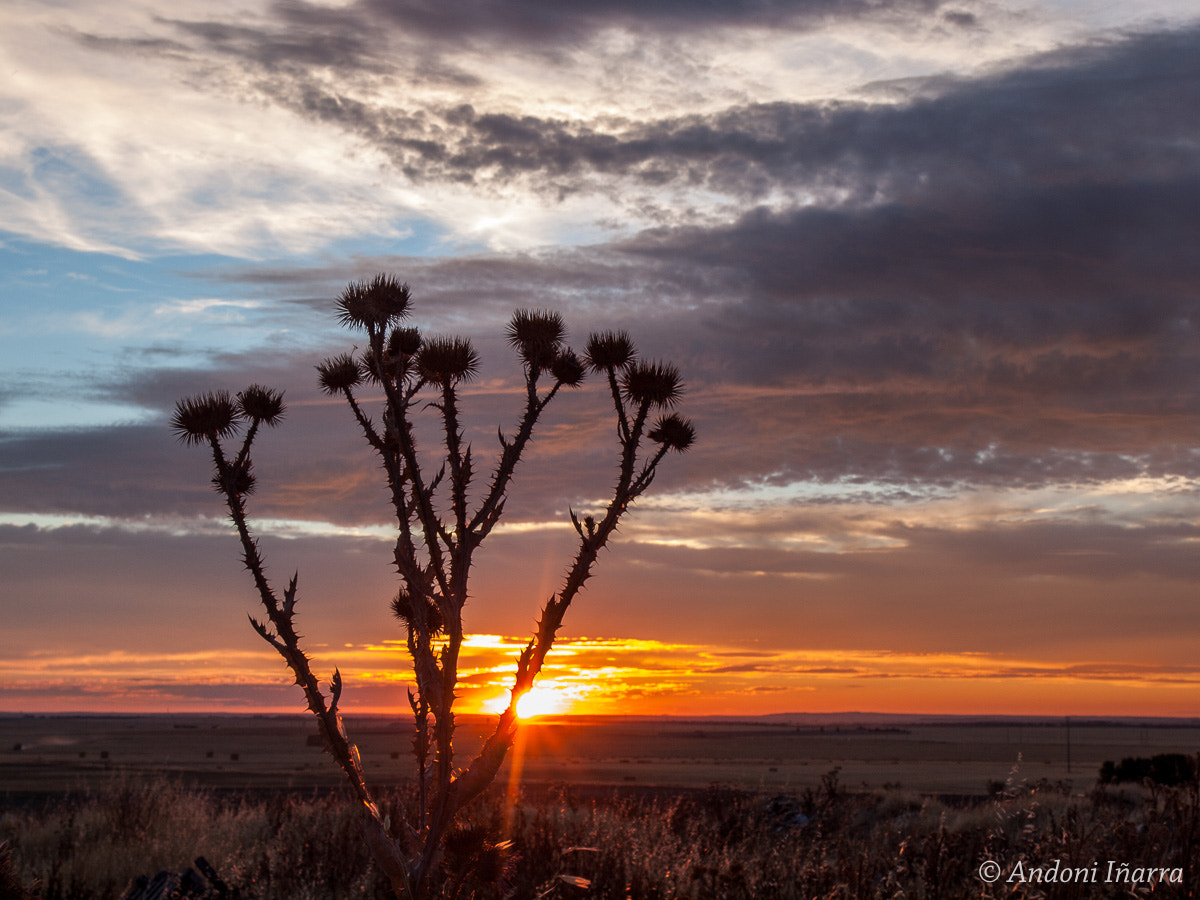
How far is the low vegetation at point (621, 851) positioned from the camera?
358 inches

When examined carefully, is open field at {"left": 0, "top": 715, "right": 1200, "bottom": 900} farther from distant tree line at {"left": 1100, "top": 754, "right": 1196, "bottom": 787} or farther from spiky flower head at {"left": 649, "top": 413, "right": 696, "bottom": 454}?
distant tree line at {"left": 1100, "top": 754, "right": 1196, "bottom": 787}

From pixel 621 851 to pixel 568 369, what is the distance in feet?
25.9

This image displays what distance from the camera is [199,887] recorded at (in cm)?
1134

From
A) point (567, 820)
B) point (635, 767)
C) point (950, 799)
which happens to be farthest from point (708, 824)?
point (635, 767)

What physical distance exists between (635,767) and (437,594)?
67088mm

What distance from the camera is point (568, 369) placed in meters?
6.91

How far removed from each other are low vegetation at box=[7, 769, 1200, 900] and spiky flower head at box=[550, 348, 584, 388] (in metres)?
3.04

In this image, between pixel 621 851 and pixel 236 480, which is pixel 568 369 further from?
pixel 621 851

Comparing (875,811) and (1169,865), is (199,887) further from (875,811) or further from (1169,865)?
(875,811)

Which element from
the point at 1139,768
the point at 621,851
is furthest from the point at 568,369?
the point at 1139,768

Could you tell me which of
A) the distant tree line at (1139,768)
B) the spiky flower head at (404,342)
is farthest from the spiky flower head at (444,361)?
the distant tree line at (1139,768)

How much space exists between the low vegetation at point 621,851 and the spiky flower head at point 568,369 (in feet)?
9.99

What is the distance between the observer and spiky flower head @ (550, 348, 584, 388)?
6.87 meters

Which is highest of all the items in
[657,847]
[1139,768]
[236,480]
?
[236,480]
